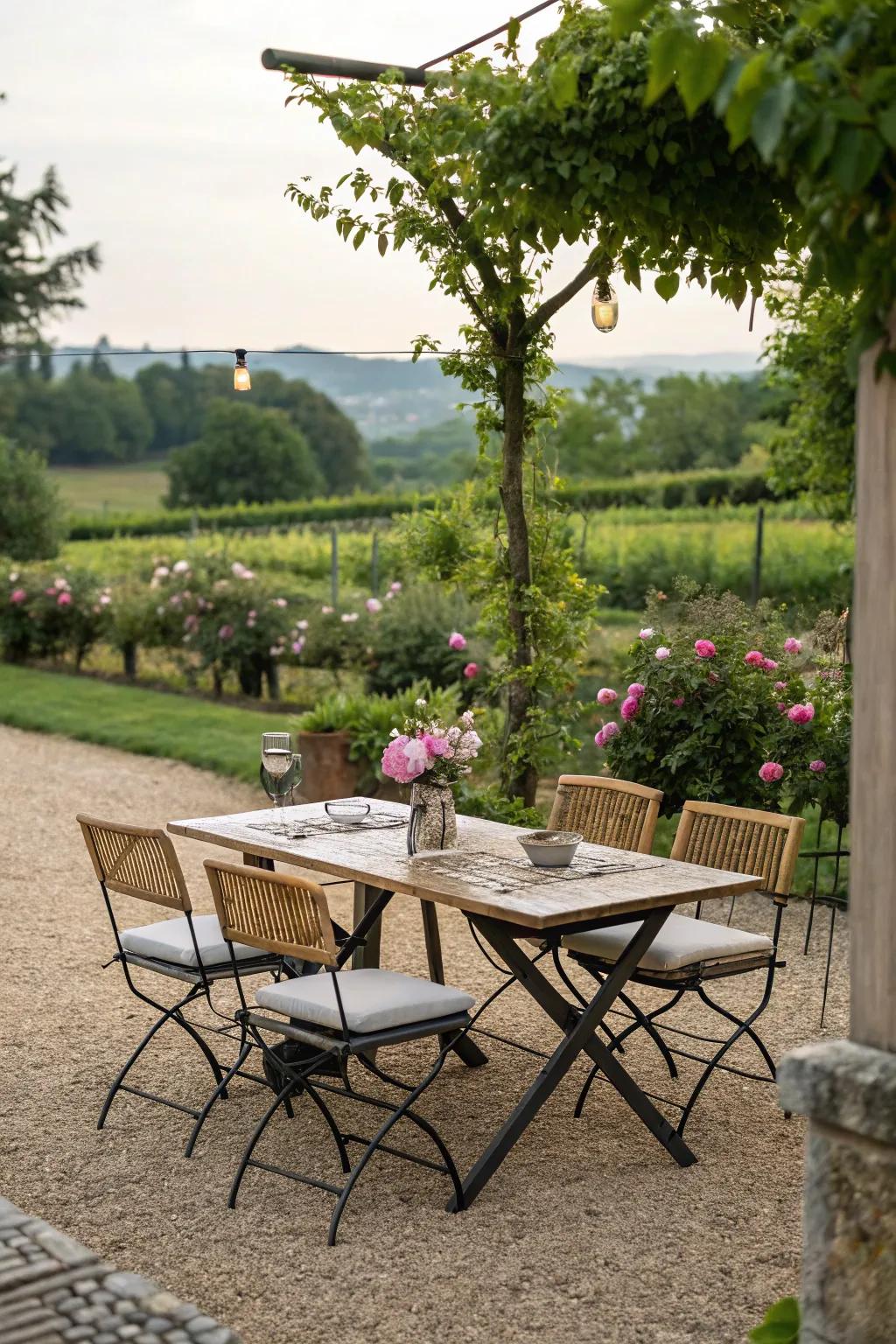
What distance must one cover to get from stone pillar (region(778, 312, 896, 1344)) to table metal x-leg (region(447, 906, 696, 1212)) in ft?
4.44

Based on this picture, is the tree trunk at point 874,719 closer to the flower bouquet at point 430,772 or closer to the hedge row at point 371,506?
the flower bouquet at point 430,772

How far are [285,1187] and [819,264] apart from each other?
2.63 meters

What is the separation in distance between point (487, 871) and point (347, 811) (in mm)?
769

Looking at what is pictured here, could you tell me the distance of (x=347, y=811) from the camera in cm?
468

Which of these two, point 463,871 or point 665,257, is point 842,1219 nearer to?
point 463,871

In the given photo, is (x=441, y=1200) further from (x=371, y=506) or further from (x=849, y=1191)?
(x=371, y=506)

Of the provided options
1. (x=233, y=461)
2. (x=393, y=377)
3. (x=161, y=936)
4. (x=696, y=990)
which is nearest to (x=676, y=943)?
(x=696, y=990)

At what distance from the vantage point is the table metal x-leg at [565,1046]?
3746mm

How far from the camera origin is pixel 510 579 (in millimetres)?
6969

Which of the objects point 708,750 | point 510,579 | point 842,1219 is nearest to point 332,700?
point 510,579

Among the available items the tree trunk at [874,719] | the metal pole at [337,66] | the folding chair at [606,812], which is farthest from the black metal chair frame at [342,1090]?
the metal pole at [337,66]

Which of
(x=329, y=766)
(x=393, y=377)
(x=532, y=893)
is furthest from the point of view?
(x=393, y=377)

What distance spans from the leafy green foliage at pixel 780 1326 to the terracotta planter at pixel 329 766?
18.9ft

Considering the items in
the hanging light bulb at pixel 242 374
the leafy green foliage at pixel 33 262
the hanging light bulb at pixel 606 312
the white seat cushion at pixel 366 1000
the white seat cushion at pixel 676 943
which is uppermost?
the leafy green foliage at pixel 33 262
